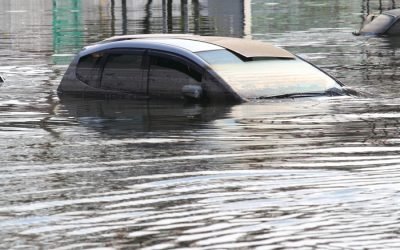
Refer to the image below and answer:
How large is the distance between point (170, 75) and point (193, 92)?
0.44 meters

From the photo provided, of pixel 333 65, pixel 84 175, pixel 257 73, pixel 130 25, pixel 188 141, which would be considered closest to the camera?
pixel 84 175

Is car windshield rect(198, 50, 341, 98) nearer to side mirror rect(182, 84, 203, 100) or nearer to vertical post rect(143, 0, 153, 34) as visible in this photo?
side mirror rect(182, 84, 203, 100)

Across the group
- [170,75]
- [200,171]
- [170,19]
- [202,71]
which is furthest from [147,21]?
[200,171]

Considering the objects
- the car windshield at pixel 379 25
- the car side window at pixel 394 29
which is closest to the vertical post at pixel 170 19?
the car windshield at pixel 379 25

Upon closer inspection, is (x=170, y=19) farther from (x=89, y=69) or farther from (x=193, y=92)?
(x=193, y=92)

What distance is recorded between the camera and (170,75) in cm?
1856

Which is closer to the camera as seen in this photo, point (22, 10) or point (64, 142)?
point (64, 142)

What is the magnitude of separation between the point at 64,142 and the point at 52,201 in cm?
437

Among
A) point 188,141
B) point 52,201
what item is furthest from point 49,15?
point 52,201

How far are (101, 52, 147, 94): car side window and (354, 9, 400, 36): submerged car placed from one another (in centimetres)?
2031

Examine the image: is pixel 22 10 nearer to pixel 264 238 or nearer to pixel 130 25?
pixel 130 25

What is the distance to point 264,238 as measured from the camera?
29.5ft

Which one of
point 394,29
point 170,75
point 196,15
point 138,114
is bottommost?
point 196,15

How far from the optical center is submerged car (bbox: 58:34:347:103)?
1822 cm
